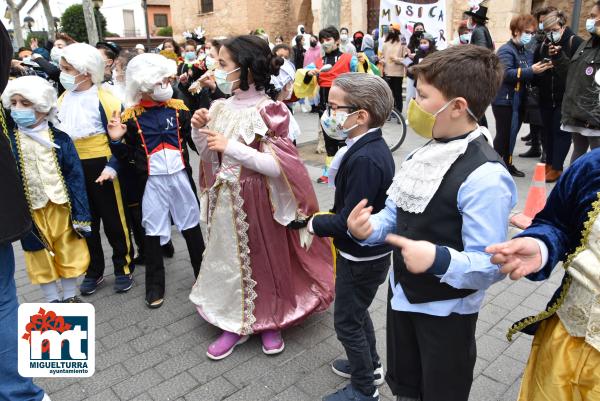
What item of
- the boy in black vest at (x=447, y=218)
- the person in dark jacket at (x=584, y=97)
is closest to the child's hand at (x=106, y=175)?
the boy in black vest at (x=447, y=218)

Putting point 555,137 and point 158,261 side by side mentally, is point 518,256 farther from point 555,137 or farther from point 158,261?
point 555,137

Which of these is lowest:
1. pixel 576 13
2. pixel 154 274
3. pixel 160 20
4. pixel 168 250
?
pixel 168 250

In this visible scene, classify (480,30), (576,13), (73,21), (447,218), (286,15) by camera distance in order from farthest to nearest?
(73,21), (286,15), (576,13), (480,30), (447,218)

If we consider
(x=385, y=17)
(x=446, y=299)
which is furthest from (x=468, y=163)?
(x=385, y=17)

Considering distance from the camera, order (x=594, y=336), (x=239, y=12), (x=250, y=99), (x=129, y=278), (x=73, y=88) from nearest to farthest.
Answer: (x=594, y=336), (x=250, y=99), (x=73, y=88), (x=129, y=278), (x=239, y=12)

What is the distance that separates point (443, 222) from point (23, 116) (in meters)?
2.65

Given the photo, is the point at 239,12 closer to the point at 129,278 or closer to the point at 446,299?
the point at 129,278

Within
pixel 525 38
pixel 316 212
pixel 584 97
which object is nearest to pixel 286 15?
pixel 525 38

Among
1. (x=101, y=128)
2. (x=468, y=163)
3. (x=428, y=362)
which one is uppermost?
(x=468, y=163)

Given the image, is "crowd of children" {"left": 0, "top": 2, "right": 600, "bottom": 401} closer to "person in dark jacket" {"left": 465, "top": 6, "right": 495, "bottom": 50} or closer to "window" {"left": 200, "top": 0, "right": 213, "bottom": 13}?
"person in dark jacket" {"left": 465, "top": 6, "right": 495, "bottom": 50}

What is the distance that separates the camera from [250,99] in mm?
2857

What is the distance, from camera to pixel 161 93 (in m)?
3.24

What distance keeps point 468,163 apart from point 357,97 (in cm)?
79

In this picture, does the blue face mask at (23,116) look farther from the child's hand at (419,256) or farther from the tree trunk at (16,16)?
the tree trunk at (16,16)
